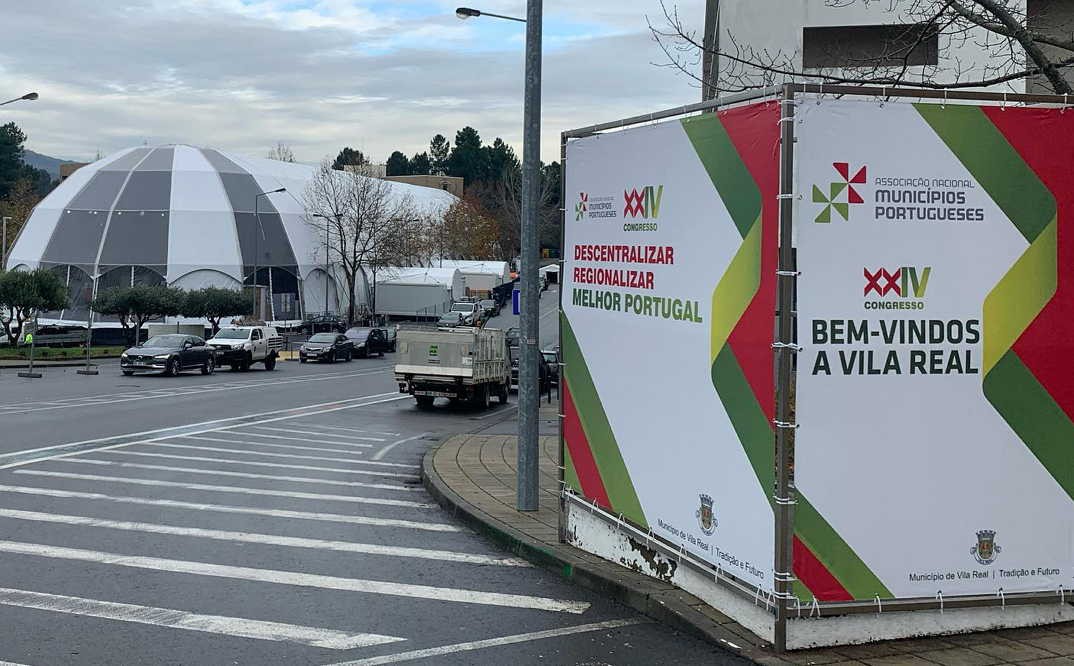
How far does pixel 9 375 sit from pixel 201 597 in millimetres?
36169

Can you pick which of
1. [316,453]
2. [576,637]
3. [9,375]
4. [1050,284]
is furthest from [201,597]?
[9,375]

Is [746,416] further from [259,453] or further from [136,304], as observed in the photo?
[136,304]

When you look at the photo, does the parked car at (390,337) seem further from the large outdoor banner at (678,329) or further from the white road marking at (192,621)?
the white road marking at (192,621)

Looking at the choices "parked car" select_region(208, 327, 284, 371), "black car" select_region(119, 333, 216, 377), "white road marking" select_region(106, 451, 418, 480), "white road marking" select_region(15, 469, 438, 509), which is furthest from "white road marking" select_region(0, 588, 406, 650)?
"parked car" select_region(208, 327, 284, 371)

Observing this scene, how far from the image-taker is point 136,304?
61.9 metres

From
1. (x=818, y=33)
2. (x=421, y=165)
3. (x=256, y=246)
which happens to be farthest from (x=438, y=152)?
(x=818, y=33)

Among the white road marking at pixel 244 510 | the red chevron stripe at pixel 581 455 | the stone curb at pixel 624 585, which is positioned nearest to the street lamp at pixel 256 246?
the white road marking at pixel 244 510

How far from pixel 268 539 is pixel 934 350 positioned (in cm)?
667

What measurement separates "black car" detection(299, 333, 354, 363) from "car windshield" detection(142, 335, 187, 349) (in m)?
13.5

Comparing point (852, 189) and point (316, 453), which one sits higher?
point (852, 189)

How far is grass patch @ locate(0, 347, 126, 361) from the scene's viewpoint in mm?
49062

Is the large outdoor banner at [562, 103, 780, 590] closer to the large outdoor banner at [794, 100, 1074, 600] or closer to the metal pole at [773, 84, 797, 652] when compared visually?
the metal pole at [773, 84, 797, 652]

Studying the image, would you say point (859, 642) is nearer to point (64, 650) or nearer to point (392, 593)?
point (392, 593)

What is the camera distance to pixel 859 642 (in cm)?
698
